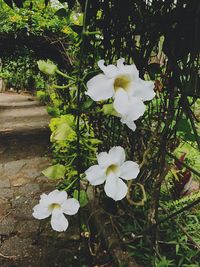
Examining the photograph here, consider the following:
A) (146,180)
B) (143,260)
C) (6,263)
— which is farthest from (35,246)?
(146,180)

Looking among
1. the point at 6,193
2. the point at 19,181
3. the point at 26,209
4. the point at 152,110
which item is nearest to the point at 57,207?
the point at 152,110

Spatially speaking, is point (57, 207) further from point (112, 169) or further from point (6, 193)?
point (6, 193)

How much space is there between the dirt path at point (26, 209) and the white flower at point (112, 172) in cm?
131

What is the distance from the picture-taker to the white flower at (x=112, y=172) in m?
0.94

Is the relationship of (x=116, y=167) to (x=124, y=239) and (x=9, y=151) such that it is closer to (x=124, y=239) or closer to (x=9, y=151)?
(x=124, y=239)

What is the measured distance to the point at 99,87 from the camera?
0.76 metres

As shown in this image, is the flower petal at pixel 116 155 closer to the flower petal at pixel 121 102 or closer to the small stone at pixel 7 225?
the flower petal at pixel 121 102

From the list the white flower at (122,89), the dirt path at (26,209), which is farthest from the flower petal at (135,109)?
the dirt path at (26,209)

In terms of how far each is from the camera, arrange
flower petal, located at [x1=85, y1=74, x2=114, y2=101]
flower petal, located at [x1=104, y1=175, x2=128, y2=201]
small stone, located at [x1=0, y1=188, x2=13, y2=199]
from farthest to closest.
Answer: small stone, located at [x1=0, y1=188, x2=13, y2=199] → flower petal, located at [x1=104, y1=175, x2=128, y2=201] → flower petal, located at [x1=85, y1=74, x2=114, y2=101]

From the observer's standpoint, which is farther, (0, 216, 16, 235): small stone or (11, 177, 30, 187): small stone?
(11, 177, 30, 187): small stone

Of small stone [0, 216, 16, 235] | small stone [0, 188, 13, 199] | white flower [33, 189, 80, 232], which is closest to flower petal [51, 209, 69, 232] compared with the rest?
white flower [33, 189, 80, 232]

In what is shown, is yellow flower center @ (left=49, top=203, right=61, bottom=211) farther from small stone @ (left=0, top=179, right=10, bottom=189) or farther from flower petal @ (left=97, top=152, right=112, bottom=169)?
small stone @ (left=0, top=179, right=10, bottom=189)

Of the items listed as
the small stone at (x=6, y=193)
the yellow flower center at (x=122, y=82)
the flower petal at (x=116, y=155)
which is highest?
the yellow flower center at (x=122, y=82)

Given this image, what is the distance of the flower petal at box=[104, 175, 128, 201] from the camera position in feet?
3.05
